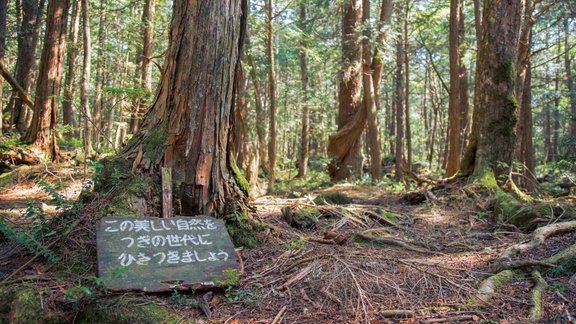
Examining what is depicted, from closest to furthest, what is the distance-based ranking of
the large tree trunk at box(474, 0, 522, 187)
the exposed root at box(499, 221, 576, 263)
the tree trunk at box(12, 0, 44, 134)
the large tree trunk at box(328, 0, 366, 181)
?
the exposed root at box(499, 221, 576, 263) < the large tree trunk at box(474, 0, 522, 187) < the large tree trunk at box(328, 0, 366, 181) < the tree trunk at box(12, 0, 44, 134)

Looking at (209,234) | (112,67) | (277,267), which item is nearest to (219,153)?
(209,234)

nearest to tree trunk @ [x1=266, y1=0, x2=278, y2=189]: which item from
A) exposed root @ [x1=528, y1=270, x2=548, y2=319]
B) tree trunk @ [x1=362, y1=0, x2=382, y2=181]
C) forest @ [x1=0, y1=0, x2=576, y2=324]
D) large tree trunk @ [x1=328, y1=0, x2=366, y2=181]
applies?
large tree trunk @ [x1=328, y1=0, x2=366, y2=181]

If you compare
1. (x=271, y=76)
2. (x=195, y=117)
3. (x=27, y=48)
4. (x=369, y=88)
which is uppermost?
(x=27, y=48)

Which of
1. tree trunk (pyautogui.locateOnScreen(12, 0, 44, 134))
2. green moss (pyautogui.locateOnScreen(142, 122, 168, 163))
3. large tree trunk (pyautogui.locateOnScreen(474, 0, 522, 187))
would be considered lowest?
green moss (pyautogui.locateOnScreen(142, 122, 168, 163))

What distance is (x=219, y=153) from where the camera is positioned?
4.78m

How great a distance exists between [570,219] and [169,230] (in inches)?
186

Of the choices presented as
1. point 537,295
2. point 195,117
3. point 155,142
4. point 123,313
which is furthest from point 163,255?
point 537,295

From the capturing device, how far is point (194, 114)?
15.1ft

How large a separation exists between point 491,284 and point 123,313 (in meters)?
2.91

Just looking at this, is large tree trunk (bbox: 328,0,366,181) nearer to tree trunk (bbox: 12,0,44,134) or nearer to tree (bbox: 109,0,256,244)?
tree (bbox: 109,0,256,244)

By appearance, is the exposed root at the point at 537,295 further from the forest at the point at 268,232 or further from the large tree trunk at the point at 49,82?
the large tree trunk at the point at 49,82

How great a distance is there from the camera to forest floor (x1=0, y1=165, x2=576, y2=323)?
307cm

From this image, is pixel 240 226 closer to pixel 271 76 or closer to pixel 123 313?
pixel 123 313

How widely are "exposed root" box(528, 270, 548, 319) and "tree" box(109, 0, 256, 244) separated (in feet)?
9.14
